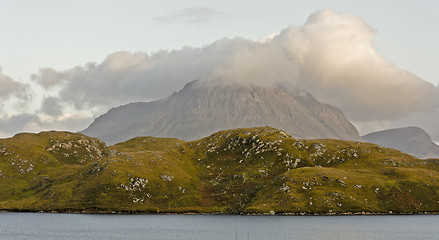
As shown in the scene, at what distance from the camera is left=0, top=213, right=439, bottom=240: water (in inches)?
5719

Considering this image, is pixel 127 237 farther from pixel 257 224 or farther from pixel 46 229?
pixel 257 224

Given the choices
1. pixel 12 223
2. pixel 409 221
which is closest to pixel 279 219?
pixel 409 221

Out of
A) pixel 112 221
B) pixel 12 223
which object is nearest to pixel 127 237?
pixel 112 221

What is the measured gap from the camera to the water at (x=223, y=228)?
145250 millimetres

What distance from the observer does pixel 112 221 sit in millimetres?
190875

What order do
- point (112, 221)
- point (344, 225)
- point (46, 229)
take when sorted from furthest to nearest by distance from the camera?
1. point (112, 221)
2. point (344, 225)
3. point (46, 229)

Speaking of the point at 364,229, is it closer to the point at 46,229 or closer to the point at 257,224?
the point at 257,224

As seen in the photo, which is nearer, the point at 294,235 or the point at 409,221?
the point at 294,235

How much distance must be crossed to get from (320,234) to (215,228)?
120ft

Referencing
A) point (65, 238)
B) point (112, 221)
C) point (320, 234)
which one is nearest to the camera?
point (65, 238)

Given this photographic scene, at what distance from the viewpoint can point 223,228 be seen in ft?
547

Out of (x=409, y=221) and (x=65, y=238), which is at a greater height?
(x=65, y=238)

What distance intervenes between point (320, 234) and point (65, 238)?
77.2 meters

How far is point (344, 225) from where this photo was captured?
175 meters
